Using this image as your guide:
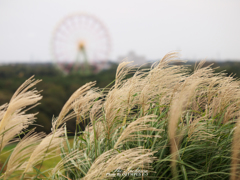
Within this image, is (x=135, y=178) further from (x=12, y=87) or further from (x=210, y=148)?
(x=12, y=87)

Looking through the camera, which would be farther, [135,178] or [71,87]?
[71,87]

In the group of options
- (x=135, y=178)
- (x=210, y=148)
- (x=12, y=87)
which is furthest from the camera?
(x=12, y=87)

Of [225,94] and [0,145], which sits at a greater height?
[225,94]

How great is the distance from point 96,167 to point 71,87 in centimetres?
557

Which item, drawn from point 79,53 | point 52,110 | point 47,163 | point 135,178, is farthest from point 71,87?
point 79,53

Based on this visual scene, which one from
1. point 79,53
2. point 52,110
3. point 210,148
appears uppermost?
point 79,53

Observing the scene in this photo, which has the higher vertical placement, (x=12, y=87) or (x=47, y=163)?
(x=12, y=87)

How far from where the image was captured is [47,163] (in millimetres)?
3119

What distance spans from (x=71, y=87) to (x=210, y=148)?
558cm

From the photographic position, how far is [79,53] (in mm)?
15758

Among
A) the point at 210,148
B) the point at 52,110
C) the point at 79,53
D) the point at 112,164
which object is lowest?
the point at 52,110

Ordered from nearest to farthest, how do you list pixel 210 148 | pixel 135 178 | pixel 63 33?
pixel 135 178 < pixel 210 148 < pixel 63 33

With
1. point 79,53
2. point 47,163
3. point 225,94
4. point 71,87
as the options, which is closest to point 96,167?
point 225,94

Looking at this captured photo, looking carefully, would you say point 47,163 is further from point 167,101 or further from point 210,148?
point 210,148
